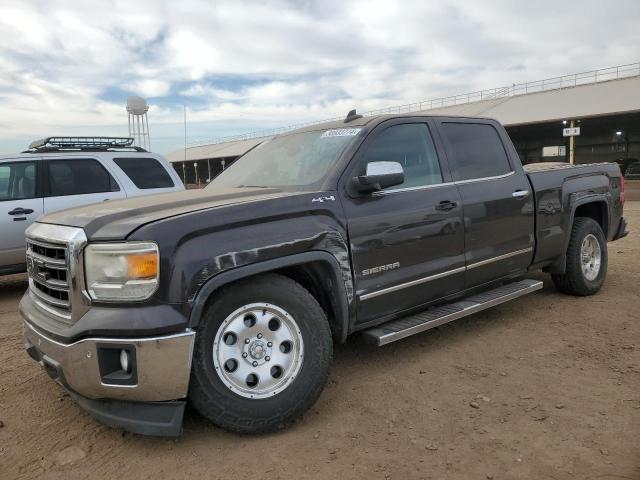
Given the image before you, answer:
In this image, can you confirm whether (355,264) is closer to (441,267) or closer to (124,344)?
(441,267)

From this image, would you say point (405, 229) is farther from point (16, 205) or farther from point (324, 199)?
point (16, 205)

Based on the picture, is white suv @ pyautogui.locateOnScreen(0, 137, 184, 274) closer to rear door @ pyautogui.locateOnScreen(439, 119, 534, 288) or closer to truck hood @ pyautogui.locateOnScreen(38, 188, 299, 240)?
truck hood @ pyautogui.locateOnScreen(38, 188, 299, 240)

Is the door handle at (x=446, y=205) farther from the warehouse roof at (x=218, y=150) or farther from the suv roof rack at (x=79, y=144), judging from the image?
the warehouse roof at (x=218, y=150)

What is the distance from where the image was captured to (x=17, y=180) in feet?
21.7

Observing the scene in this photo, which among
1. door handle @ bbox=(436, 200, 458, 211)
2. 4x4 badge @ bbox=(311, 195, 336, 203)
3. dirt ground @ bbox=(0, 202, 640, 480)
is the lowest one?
dirt ground @ bbox=(0, 202, 640, 480)

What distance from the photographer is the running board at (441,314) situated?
3.46m

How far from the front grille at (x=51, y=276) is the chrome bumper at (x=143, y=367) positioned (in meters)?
0.27

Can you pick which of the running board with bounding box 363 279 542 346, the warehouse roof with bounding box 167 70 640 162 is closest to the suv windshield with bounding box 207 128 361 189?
the running board with bounding box 363 279 542 346

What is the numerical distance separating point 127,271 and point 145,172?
5.16 meters

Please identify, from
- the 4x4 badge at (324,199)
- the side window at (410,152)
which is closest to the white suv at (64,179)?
the side window at (410,152)

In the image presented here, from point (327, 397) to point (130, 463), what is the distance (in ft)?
4.05

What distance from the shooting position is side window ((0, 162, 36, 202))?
257 inches

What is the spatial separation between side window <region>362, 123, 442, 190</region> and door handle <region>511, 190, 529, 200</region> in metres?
0.87

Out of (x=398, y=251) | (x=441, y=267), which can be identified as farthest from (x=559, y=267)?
(x=398, y=251)
